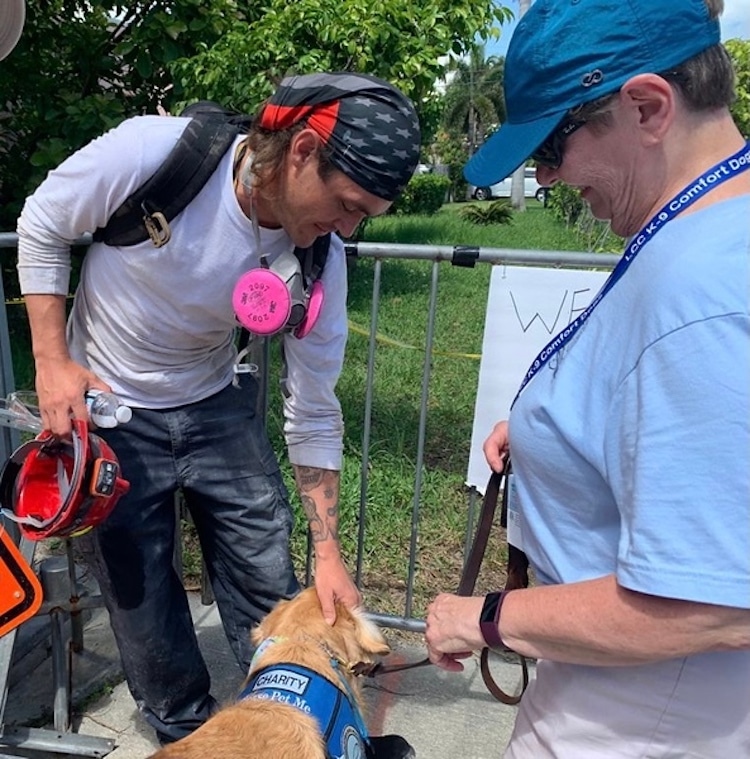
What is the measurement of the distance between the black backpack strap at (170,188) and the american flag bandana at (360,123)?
21 centimetres

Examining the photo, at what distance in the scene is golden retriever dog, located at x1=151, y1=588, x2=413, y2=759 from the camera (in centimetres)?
186

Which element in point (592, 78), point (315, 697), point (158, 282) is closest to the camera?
point (592, 78)

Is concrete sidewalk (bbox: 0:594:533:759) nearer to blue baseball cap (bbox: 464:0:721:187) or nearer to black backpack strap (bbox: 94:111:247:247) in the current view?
black backpack strap (bbox: 94:111:247:247)

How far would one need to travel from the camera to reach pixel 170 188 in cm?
203

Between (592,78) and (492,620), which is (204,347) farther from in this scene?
(592,78)

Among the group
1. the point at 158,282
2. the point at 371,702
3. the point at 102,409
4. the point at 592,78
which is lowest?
the point at 371,702

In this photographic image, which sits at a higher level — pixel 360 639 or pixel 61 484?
pixel 61 484

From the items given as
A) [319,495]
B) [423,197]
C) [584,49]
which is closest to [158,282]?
[319,495]

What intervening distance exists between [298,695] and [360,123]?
1405 mm

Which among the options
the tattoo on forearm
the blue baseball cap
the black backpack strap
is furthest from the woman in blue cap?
the tattoo on forearm

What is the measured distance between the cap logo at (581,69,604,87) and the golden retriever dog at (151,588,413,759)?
1.54 metres

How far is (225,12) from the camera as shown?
6391mm

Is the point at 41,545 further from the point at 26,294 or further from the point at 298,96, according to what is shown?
the point at 298,96

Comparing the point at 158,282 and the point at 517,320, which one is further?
the point at 517,320
